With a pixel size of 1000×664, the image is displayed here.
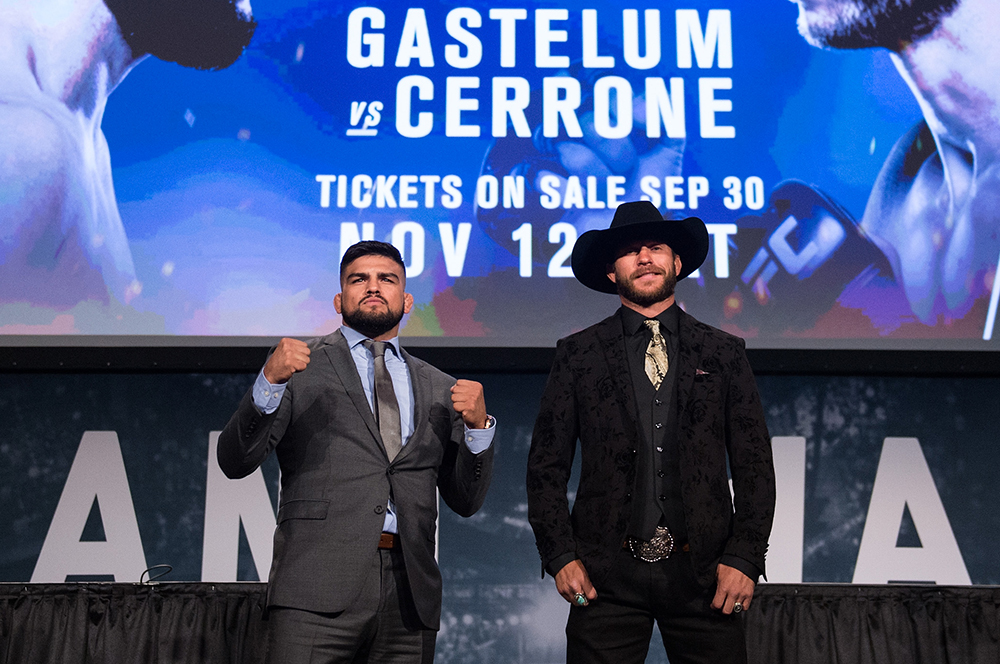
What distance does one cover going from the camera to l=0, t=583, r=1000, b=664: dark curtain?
117 inches

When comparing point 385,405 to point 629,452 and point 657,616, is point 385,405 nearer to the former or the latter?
point 629,452

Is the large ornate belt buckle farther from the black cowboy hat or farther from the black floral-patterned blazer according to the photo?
the black cowboy hat

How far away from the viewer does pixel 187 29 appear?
344cm

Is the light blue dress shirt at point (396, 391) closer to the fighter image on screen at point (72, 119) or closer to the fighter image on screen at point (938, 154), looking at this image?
the fighter image on screen at point (72, 119)

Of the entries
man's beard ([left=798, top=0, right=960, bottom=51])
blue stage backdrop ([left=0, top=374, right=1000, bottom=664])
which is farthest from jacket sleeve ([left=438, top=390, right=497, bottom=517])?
man's beard ([left=798, top=0, right=960, bottom=51])

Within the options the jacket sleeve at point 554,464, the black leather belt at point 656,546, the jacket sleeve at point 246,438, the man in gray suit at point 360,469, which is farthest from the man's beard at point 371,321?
the black leather belt at point 656,546

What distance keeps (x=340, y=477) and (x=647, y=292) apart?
85 centimetres

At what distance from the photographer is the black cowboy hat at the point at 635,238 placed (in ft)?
7.12

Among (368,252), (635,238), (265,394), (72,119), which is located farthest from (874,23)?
(72,119)

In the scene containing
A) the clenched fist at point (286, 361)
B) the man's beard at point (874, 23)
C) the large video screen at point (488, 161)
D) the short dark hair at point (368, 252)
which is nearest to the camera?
the clenched fist at point (286, 361)

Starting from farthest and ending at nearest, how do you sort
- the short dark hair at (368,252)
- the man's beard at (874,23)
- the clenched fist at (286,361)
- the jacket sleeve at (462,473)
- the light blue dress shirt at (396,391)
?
the man's beard at (874,23)
the short dark hair at (368,252)
the jacket sleeve at (462,473)
the light blue dress shirt at (396,391)
the clenched fist at (286,361)

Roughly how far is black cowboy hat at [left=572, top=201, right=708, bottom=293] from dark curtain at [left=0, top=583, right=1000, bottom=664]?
56.4 inches

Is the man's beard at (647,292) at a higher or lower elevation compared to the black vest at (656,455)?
higher

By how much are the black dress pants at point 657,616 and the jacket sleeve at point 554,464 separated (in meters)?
0.13
